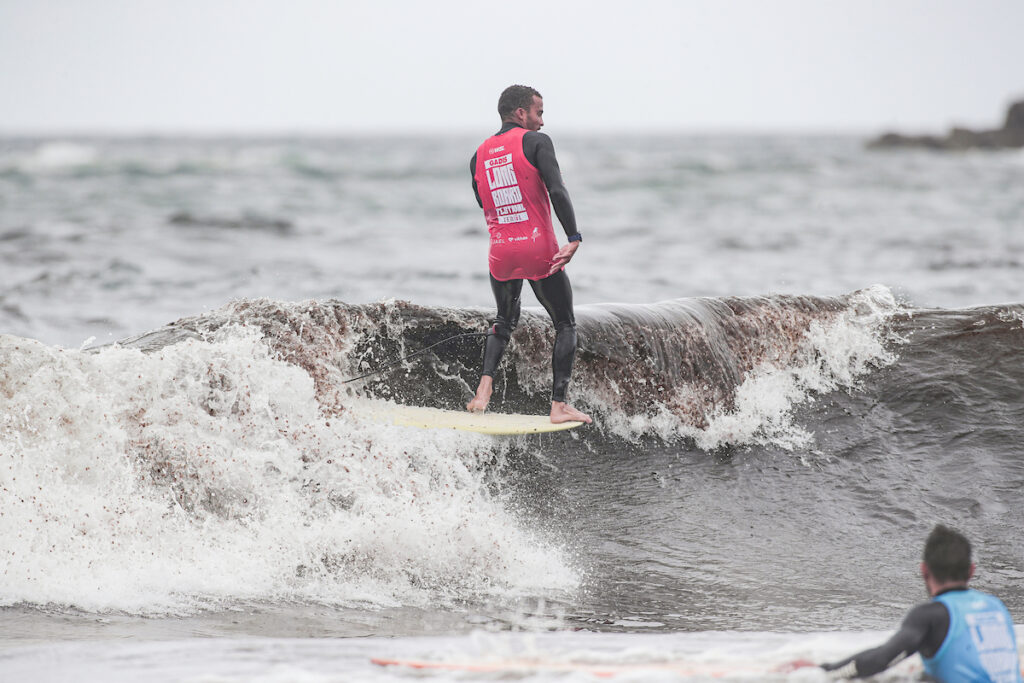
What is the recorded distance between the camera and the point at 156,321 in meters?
10.6

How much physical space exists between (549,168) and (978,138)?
66.9 meters

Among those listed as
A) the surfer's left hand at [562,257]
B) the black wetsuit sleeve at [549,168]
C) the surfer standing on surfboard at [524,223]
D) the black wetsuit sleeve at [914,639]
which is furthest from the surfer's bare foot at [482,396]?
the black wetsuit sleeve at [914,639]

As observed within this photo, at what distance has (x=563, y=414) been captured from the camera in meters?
5.94

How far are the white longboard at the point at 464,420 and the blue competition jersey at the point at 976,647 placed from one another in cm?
290

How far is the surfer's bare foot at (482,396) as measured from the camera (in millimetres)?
6102

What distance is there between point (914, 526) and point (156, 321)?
8.19 metres

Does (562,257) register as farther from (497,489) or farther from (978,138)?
(978,138)

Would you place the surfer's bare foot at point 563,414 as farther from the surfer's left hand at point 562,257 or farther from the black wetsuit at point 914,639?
the black wetsuit at point 914,639

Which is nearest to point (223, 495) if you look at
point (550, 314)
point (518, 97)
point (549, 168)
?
point (550, 314)

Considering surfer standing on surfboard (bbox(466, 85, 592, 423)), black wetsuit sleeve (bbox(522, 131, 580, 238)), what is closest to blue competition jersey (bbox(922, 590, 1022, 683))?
surfer standing on surfboard (bbox(466, 85, 592, 423))

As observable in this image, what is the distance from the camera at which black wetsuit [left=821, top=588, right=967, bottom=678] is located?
3.21m

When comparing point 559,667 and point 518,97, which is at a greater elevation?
Answer: point 518,97

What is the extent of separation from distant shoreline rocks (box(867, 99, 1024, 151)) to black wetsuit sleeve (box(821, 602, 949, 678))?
2658 inches

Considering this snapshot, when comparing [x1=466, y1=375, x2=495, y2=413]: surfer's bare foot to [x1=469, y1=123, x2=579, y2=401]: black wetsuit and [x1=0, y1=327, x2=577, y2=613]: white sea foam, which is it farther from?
[x1=0, y1=327, x2=577, y2=613]: white sea foam
